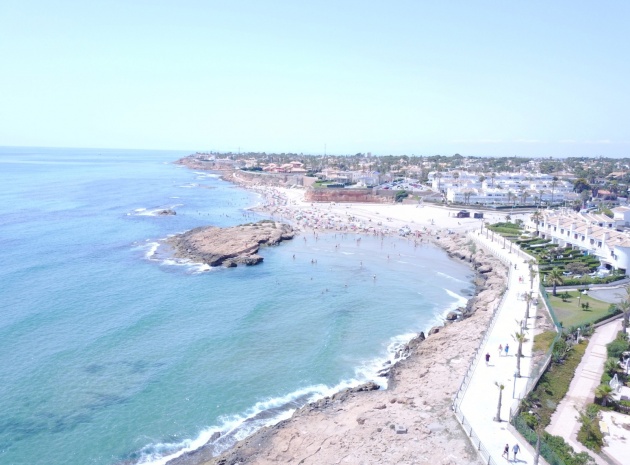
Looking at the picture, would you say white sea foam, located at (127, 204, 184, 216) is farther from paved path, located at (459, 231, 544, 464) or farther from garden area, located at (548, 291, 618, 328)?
garden area, located at (548, 291, 618, 328)

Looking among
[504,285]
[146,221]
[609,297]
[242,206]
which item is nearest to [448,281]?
[504,285]

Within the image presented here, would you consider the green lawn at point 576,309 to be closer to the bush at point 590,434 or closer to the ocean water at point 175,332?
the ocean water at point 175,332

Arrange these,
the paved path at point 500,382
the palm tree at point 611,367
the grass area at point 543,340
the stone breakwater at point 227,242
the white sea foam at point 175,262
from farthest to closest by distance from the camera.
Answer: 1. the stone breakwater at point 227,242
2. the white sea foam at point 175,262
3. the grass area at point 543,340
4. the palm tree at point 611,367
5. the paved path at point 500,382

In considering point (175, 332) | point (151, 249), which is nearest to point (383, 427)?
point (175, 332)

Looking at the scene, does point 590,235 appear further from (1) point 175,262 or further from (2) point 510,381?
(1) point 175,262

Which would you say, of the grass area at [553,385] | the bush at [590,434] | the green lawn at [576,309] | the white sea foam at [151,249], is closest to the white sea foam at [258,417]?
the grass area at [553,385]

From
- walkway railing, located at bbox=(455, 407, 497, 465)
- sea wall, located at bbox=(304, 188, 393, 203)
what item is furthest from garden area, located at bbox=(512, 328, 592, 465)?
sea wall, located at bbox=(304, 188, 393, 203)
